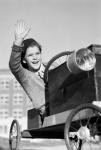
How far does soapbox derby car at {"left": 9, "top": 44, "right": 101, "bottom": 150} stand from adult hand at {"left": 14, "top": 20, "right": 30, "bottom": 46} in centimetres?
30

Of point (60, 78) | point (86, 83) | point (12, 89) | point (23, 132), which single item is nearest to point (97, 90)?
point (86, 83)

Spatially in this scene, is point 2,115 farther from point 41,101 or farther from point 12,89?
point 41,101

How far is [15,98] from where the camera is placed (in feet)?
64.2

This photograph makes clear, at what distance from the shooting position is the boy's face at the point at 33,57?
297 cm

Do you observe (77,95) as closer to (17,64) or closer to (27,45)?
(17,64)

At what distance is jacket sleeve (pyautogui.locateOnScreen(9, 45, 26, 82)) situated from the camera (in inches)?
104

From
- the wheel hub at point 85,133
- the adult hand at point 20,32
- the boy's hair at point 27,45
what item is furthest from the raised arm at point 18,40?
the wheel hub at point 85,133

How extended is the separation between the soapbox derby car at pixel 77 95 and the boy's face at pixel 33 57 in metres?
0.39

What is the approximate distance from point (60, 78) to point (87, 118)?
0.49 metres

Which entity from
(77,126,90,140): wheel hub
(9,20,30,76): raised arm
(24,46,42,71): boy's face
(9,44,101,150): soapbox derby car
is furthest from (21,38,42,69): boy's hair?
(77,126,90,140): wheel hub

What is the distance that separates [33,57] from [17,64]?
0.88 feet

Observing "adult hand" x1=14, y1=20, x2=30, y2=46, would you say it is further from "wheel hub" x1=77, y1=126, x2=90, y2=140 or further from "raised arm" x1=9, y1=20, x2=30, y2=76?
"wheel hub" x1=77, y1=126, x2=90, y2=140

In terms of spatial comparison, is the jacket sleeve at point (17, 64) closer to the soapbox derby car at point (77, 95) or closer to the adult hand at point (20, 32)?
the adult hand at point (20, 32)

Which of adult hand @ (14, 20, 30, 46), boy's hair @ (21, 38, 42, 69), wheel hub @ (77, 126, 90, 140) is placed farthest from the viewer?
boy's hair @ (21, 38, 42, 69)
